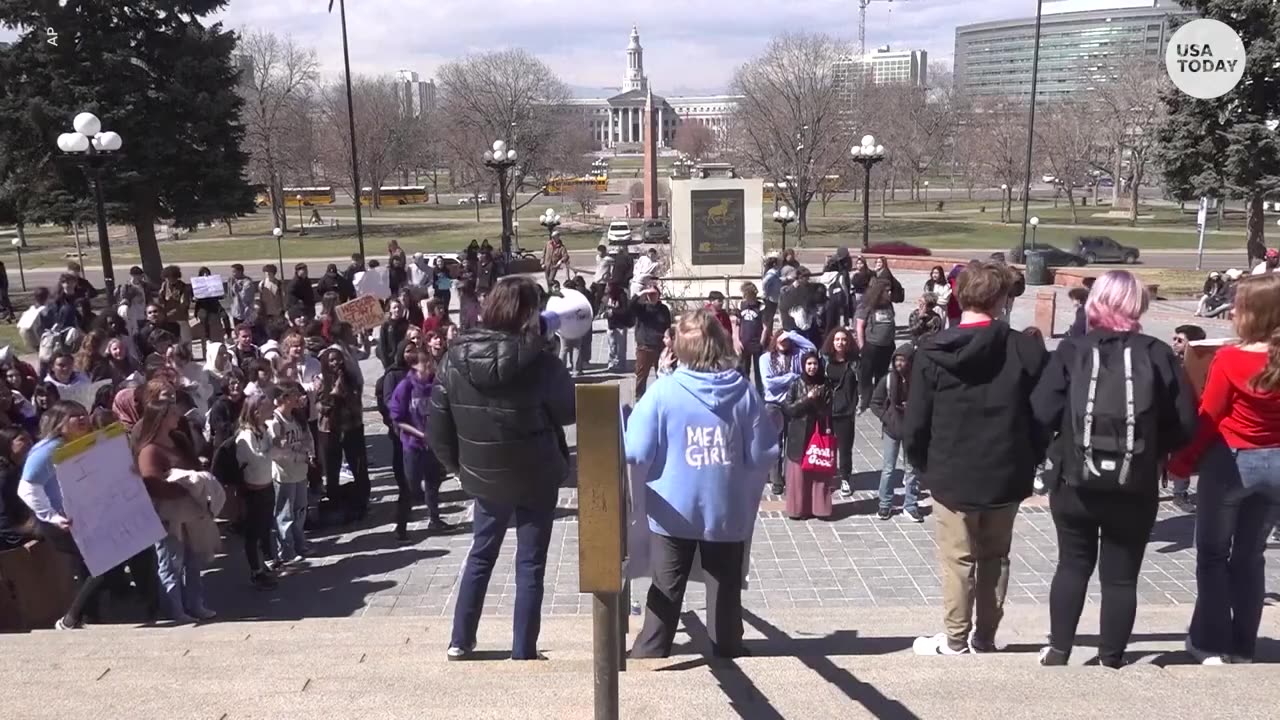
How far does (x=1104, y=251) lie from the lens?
3578 centimetres

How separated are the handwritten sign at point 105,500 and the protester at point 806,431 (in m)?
4.71

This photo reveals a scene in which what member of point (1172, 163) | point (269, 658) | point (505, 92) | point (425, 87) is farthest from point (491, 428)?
point (425, 87)

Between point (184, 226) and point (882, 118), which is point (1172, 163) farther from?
point (882, 118)

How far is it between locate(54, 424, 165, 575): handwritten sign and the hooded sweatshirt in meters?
4.39

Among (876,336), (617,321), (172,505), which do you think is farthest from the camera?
(617,321)

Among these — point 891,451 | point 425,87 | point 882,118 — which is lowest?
point 891,451

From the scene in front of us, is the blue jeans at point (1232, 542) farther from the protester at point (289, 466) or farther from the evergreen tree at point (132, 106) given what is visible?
the evergreen tree at point (132, 106)

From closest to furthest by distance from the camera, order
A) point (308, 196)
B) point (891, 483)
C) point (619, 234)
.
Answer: point (891, 483) < point (619, 234) < point (308, 196)

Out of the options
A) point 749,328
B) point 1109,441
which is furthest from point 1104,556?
point 749,328

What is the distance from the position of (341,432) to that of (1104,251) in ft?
110

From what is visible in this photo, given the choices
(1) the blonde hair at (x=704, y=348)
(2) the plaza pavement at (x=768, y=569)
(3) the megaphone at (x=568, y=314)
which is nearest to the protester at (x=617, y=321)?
(2) the plaza pavement at (x=768, y=569)

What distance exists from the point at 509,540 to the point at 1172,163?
2604cm

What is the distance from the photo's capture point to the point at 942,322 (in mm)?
11227

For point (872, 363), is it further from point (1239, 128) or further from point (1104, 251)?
point (1104, 251)
